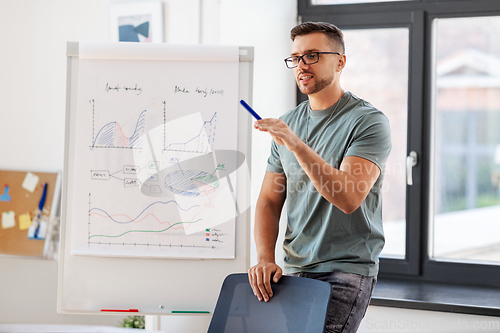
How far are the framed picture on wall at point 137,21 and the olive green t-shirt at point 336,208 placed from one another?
1193mm

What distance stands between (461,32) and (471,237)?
104cm

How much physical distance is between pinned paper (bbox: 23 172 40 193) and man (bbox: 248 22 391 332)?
1.53 meters

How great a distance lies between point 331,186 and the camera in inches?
47.6

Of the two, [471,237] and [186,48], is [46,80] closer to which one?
[186,48]

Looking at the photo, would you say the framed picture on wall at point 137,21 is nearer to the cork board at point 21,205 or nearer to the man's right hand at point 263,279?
the cork board at point 21,205

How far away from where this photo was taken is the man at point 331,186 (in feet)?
4.09

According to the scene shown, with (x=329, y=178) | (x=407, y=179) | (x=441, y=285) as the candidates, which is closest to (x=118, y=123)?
(x=329, y=178)

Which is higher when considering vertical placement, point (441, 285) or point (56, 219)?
point (56, 219)

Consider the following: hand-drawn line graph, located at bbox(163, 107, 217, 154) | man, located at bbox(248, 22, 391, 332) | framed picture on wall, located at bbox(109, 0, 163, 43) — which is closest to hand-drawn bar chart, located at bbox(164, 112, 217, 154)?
hand-drawn line graph, located at bbox(163, 107, 217, 154)

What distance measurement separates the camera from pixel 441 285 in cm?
227

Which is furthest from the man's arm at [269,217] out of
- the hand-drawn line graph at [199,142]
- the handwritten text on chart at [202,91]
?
the handwritten text on chart at [202,91]

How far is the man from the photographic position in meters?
1.25

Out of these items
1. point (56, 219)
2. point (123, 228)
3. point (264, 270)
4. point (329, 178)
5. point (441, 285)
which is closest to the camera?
point (329, 178)

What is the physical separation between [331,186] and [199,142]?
69cm
